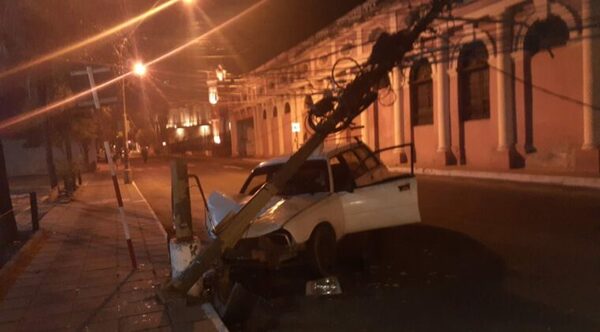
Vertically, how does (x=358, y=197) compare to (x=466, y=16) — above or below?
below

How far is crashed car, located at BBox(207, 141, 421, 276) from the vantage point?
23.1 feet

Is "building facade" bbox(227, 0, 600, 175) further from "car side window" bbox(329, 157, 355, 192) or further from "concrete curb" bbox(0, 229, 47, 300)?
"concrete curb" bbox(0, 229, 47, 300)

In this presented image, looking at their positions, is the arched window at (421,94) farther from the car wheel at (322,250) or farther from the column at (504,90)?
the car wheel at (322,250)

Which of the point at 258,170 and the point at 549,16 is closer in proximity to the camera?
the point at 258,170

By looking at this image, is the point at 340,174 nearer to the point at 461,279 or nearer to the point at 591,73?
the point at 461,279

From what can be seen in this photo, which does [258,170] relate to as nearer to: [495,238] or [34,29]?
[495,238]

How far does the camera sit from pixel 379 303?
20.6 ft

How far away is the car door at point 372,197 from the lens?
824 centimetres

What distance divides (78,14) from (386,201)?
8.37 metres

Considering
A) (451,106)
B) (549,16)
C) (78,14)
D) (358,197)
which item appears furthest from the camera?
(451,106)

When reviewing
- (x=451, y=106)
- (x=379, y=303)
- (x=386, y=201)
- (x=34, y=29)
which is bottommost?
(x=379, y=303)

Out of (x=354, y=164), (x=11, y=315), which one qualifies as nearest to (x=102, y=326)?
(x=11, y=315)

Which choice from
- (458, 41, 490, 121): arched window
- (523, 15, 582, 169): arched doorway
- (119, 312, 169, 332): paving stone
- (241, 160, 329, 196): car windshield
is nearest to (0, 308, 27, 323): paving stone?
(119, 312, 169, 332): paving stone

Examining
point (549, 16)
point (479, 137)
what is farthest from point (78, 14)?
point (479, 137)
